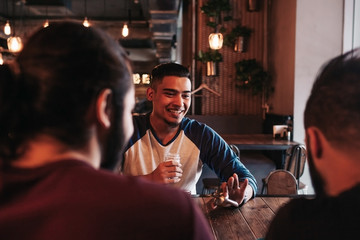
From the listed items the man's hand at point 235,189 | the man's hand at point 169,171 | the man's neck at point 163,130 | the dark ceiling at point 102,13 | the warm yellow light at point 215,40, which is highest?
the dark ceiling at point 102,13

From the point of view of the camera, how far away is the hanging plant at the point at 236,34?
246 inches

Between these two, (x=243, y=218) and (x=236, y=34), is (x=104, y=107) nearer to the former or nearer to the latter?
(x=243, y=218)

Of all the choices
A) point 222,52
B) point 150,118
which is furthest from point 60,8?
point 150,118

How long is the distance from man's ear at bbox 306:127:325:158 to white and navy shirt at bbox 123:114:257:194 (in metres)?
1.24

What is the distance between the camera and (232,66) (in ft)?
21.7

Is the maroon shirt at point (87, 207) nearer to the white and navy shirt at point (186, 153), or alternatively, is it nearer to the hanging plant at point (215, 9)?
the white and navy shirt at point (186, 153)

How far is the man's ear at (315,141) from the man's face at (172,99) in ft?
4.54

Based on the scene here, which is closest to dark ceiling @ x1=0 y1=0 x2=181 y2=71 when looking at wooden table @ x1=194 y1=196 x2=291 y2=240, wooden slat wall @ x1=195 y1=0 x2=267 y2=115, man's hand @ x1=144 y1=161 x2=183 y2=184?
wooden slat wall @ x1=195 y1=0 x2=267 y2=115

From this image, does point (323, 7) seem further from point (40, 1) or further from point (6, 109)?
point (40, 1)

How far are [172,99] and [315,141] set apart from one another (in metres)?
1.44

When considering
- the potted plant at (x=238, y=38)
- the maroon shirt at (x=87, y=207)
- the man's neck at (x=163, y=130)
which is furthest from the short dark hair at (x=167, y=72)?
the potted plant at (x=238, y=38)

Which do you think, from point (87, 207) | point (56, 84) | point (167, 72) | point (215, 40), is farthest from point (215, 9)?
point (87, 207)

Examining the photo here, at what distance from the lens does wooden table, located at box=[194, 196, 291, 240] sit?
1499mm

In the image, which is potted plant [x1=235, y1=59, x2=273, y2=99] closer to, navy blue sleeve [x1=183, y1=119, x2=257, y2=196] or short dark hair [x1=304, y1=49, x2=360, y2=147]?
navy blue sleeve [x1=183, y1=119, x2=257, y2=196]
